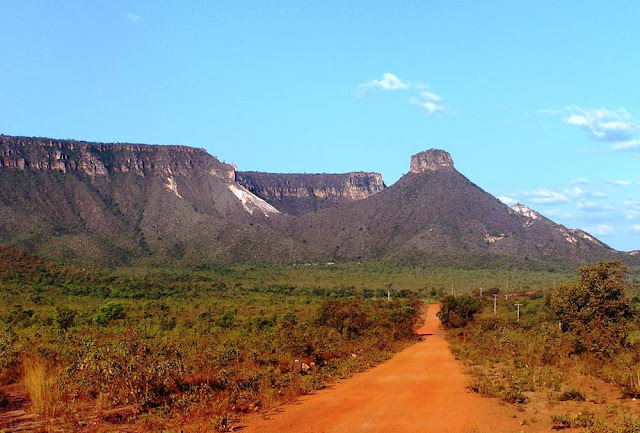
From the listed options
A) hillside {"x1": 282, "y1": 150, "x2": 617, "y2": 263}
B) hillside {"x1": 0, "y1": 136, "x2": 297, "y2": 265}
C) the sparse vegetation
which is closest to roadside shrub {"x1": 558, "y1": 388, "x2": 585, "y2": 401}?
the sparse vegetation

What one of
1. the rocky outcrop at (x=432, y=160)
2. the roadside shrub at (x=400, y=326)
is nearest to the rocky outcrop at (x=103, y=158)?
the rocky outcrop at (x=432, y=160)

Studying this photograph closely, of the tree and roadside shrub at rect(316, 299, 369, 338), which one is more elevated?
the tree

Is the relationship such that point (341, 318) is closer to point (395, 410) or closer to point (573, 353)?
point (573, 353)

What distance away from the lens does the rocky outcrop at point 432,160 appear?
165 meters

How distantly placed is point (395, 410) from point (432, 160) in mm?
156201

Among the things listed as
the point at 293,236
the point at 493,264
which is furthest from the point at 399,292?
the point at 293,236

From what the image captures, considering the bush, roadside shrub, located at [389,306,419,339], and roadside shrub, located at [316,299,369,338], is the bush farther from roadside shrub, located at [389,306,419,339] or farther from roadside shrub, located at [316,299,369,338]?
roadside shrub, located at [316,299,369,338]

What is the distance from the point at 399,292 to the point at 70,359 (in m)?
65.7

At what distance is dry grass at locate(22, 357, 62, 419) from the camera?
11.4 m

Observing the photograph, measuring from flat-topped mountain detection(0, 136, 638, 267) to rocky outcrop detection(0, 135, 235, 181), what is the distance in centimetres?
29

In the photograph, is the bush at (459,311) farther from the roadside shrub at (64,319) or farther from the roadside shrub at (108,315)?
the roadside shrub at (64,319)

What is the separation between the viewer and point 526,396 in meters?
14.7

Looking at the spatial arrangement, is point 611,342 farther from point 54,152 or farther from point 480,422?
point 54,152

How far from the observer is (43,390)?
39.2 ft
